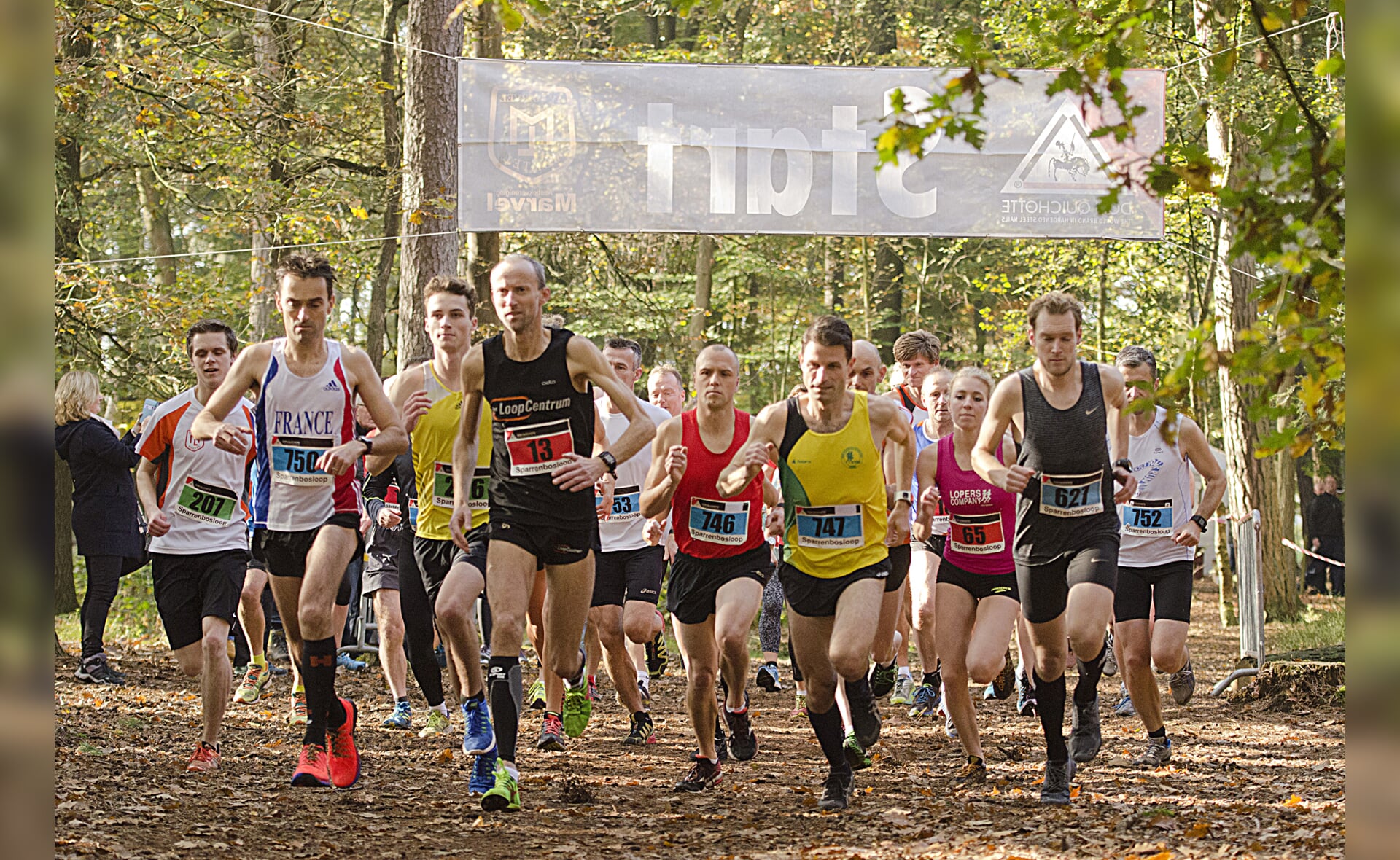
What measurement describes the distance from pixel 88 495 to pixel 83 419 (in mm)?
725

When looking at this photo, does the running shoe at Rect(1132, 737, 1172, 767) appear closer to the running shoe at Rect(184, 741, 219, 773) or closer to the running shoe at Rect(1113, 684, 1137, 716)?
the running shoe at Rect(1113, 684, 1137, 716)

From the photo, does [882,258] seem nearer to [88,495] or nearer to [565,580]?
[88,495]

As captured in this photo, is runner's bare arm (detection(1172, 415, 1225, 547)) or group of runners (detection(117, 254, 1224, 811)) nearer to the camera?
group of runners (detection(117, 254, 1224, 811))

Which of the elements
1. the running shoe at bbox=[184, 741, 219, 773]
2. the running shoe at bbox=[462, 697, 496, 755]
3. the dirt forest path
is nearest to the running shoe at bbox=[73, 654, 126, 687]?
the dirt forest path

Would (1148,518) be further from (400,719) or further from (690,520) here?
(400,719)

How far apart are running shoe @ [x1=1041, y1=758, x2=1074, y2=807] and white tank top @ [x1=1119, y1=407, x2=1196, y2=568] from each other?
193 centimetres

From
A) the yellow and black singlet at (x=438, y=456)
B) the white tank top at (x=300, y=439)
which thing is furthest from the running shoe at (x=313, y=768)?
the yellow and black singlet at (x=438, y=456)

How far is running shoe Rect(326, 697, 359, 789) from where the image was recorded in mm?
7000

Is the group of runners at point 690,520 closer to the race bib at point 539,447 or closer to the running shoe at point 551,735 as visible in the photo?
the race bib at point 539,447

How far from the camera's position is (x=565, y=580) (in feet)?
22.1

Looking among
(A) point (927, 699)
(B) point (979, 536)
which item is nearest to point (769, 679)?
(A) point (927, 699)

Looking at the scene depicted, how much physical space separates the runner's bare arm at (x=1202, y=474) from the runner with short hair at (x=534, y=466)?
10.9 ft

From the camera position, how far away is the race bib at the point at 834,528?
22.0ft
